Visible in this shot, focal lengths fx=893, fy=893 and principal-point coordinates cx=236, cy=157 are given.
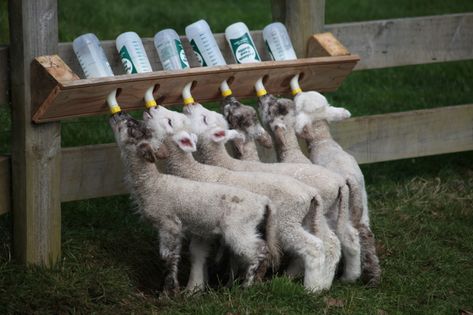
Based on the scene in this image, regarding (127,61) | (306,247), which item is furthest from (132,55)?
(306,247)

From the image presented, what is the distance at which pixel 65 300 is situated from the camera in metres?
4.43

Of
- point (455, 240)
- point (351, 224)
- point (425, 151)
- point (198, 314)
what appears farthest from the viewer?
point (425, 151)

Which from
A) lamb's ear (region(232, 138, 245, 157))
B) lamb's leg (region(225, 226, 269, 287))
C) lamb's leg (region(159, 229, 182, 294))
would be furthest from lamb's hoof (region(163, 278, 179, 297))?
lamb's ear (region(232, 138, 245, 157))

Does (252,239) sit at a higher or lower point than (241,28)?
lower

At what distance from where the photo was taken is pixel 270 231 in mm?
4547

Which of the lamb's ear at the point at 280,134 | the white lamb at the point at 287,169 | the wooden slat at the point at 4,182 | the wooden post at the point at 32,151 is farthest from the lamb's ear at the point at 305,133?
the wooden slat at the point at 4,182

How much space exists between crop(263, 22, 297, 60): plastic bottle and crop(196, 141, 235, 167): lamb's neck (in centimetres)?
83

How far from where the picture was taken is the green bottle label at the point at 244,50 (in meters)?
5.24

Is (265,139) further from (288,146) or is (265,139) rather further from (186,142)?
(186,142)

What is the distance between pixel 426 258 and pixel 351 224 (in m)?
0.78

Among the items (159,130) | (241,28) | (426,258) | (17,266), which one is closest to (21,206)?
(17,266)

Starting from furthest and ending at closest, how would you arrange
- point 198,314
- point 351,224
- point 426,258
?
point 426,258 < point 351,224 < point 198,314

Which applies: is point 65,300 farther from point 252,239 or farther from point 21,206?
Result: point 252,239

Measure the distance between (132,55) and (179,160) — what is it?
0.63 m
